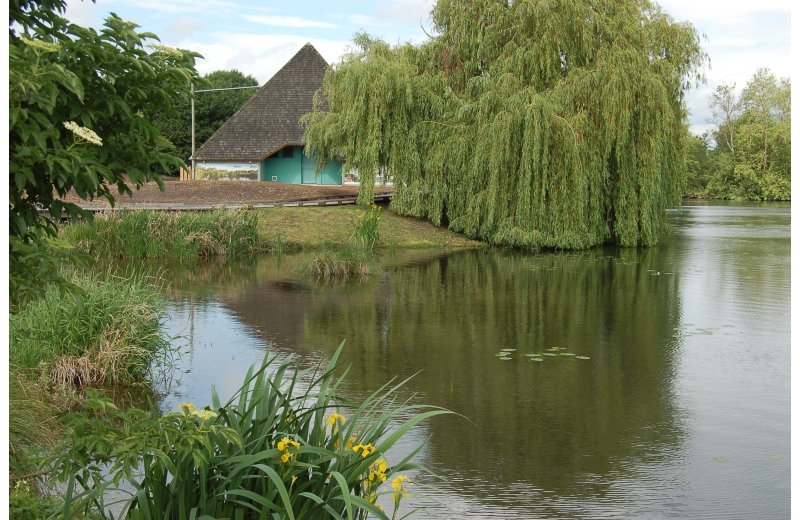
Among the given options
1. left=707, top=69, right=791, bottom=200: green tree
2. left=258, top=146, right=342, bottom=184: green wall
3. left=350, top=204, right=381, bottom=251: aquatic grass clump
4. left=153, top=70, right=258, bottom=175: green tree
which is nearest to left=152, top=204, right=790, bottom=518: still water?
left=350, top=204, right=381, bottom=251: aquatic grass clump

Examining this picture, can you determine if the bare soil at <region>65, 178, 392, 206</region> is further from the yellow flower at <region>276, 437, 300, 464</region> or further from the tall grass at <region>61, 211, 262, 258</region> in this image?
the yellow flower at <region>276, 437, 300, 464</region>

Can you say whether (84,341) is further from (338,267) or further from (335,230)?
(335,230)

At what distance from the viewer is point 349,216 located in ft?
89.9

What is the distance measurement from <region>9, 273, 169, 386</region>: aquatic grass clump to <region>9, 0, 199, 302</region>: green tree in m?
5.61

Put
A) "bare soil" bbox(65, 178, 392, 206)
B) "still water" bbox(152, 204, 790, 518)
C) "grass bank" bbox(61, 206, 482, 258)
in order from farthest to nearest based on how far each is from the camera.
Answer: "bare soil" bbox(65, 178, 392, 206), "grass bank" bbox(61, 206, 482, 258), "still water" bbox(152, 204, 790, 518)

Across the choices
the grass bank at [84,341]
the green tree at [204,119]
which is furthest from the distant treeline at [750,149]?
the grass bank at [84,341]

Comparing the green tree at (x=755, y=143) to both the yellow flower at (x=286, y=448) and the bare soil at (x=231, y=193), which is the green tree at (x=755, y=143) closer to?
the bare soil at (x=231, y=193)

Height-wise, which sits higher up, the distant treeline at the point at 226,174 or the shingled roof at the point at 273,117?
the shingled roof at the point at 273,117

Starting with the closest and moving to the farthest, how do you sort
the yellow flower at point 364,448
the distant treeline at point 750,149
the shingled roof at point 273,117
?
1. the yellow flower at point 364,448
2. the shingled roof at point 273,117
3. the distant treeline at point 750,149

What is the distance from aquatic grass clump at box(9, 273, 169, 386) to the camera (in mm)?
9078

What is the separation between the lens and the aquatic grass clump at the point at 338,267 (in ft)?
62.1

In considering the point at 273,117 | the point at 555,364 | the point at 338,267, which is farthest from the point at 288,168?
the point at 555,364

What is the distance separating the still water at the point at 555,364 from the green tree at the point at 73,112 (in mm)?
3471

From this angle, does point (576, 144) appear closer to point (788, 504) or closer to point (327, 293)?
point (327, 293)
